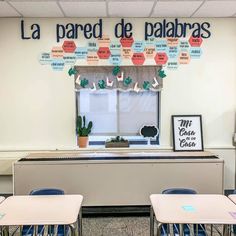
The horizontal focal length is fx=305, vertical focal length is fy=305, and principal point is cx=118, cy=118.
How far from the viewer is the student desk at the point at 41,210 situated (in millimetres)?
2176

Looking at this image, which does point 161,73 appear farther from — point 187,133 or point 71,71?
point 71,71

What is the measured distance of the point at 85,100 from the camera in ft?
15.2

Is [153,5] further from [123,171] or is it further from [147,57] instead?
[123,171]

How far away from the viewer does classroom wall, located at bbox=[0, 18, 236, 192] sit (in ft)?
14.6

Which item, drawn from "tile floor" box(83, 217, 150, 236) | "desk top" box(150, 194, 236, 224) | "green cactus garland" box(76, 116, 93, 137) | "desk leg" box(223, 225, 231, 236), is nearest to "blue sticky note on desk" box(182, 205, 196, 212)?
"desk top" box(150, 194, 236, 224)

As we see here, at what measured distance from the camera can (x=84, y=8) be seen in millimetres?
3998

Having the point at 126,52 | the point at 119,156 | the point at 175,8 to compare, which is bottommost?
the point at 119,156

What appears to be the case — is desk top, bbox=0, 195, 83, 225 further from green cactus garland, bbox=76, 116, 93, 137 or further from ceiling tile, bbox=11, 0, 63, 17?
ceiling tile, bbox=11, 0, 63, 17

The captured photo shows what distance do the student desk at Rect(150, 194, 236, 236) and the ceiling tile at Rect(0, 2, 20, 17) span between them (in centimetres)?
298

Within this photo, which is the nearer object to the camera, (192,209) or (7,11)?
(192,209)

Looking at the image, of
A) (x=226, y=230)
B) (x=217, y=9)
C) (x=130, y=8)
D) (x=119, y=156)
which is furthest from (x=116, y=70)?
(x=226, y=230)

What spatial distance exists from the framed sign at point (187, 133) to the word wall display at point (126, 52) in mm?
806

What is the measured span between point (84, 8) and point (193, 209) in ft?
9.41

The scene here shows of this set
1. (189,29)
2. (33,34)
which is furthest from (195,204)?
(33,34)
